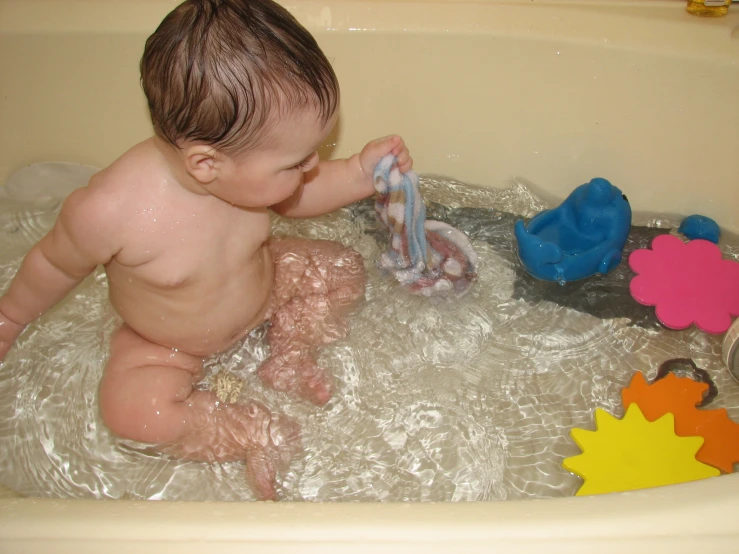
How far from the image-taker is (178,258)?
0.82 m

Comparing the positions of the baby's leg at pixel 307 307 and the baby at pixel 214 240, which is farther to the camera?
the baby's leg at pixel 307 307

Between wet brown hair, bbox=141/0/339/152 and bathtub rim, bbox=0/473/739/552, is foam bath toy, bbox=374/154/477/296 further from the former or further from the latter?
bathtub rim, bbox=0/473/739/552

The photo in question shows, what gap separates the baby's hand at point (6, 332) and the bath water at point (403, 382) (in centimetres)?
11

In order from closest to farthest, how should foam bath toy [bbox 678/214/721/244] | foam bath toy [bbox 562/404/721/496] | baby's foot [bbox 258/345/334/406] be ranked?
foam bath toy [bbox 562/404/721/496] → baby's foot [bbox 258/345/334/406] → foam bath toy [bbox 678/214/721/244]

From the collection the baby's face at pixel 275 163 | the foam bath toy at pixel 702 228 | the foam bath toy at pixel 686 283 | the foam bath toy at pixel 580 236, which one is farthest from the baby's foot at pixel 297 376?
the foam bath toy at pixel 702 228

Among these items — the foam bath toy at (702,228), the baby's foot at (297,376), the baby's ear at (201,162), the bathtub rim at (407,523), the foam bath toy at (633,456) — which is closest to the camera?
the bathtub rim at (407,523)

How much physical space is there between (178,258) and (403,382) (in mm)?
394

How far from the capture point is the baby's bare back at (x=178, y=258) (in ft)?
2.56

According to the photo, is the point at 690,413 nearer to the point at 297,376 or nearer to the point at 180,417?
the point at 297,376

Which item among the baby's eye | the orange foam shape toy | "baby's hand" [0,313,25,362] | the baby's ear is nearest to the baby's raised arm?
"baby's hand" [0,313,25,362]

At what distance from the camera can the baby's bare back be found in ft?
2.56

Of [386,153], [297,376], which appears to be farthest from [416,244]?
[297,376]

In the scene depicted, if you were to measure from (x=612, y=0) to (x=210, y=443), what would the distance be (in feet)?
3.08

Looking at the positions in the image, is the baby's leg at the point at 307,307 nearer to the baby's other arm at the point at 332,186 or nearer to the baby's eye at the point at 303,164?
the baby's other arm at the point at 332,186
